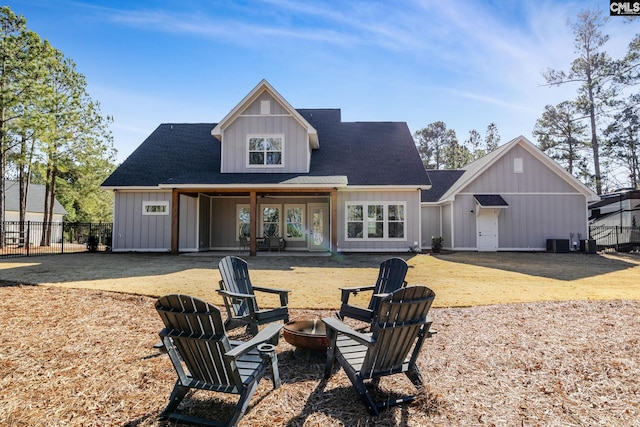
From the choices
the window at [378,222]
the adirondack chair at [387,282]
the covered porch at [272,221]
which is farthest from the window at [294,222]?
the adirondack chair at [387,282]

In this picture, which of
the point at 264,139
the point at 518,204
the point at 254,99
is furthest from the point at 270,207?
the point at 518,204

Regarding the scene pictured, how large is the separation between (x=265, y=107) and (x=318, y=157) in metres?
3.54

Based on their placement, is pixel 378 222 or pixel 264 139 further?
pixel 264 139

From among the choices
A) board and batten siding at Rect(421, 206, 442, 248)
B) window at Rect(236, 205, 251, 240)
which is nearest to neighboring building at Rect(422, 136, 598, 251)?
board and batten siding at Rect(421, 206, 442, 248)

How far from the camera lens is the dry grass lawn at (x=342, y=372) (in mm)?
2643

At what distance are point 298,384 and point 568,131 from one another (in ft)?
108

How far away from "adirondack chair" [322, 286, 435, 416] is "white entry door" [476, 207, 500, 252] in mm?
15099

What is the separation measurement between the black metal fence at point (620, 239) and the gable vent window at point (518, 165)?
538 cm

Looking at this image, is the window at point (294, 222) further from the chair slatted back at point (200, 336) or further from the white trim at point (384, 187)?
the chair slatted back at point (200, 336)

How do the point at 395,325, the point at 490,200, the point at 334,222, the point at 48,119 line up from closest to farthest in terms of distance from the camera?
the point at 395,325 → the point at 334,222 → the point at 490,200 → the point at 48,119

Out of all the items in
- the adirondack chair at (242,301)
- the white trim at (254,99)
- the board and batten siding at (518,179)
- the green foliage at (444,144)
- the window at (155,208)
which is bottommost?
the adirondack chair at (242,301)

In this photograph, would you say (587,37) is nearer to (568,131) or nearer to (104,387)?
(568,131)

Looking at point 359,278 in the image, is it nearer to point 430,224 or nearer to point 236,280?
point 236,280

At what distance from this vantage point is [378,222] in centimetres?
1525
